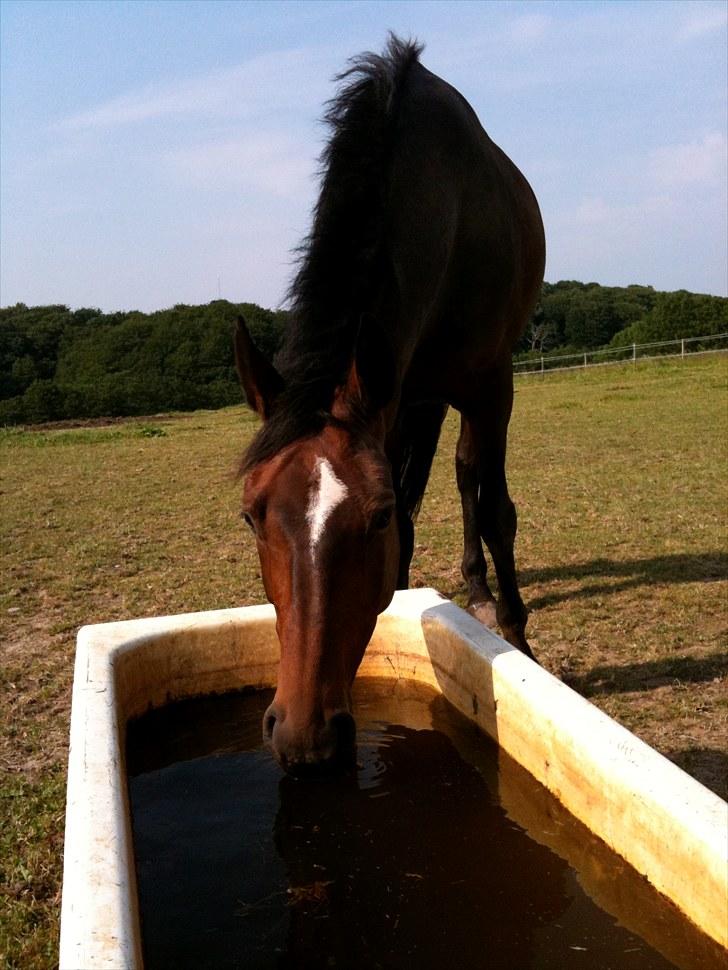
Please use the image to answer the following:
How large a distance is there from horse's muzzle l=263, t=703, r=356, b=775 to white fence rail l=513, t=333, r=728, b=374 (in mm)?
28476

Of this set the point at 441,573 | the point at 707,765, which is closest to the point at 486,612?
the point at 441,573

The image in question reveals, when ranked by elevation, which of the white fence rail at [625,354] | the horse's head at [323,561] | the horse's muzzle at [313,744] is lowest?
the horse's muzzle at [313,744]

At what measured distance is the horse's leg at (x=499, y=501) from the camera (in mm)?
3908

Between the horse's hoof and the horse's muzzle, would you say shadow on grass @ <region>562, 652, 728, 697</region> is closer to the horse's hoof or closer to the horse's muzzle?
the horse's hoof

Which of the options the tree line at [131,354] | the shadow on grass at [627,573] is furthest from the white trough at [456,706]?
the tree line at [131,354]

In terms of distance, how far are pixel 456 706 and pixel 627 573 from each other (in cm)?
294

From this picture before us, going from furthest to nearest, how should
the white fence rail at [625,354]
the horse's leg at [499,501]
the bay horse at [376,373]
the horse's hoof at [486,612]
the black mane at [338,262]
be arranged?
the white fence rail at [625,354] < the horse's hoof at [486,612] < the horse's leg at [499,501] < the black mane at [338,262] < the bay horse at [376,373]

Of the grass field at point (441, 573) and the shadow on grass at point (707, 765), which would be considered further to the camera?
the grass field at point (441, 573)

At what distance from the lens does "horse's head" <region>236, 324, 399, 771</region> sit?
1.81 meters

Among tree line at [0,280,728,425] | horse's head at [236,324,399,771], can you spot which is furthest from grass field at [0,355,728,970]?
tree line at [0,280,728,425]

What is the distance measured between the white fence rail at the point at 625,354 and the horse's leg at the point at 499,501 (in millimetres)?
26016

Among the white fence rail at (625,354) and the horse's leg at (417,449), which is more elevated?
the white fence rail at (625,354)

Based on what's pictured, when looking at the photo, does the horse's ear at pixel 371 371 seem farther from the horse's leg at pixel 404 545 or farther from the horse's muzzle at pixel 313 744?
the horse's leg at pixel 404 545

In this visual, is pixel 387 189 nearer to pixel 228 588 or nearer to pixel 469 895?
pixel 469 895
